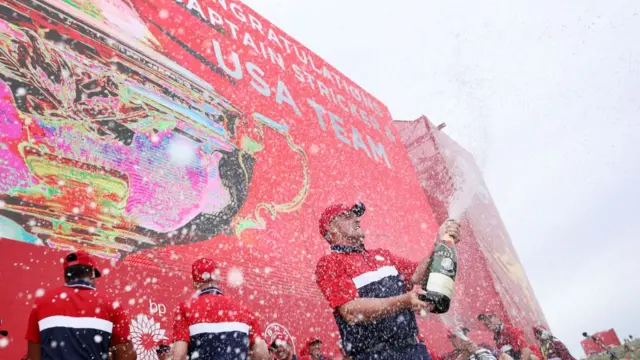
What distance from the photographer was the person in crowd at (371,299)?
2.10 metres

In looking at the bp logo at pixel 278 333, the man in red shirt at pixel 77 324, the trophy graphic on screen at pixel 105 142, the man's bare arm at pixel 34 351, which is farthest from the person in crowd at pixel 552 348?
the man's bare arm at pixel 34 351

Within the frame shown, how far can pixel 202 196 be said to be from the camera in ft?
19.5

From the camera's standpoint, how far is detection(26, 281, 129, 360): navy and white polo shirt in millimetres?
2531

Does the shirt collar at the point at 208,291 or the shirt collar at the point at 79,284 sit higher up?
the shirt collar at the point at 79,284

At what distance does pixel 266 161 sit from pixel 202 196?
1.60 meters

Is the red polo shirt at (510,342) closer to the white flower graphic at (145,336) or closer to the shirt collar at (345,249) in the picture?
the white flower graphic at (145,336)

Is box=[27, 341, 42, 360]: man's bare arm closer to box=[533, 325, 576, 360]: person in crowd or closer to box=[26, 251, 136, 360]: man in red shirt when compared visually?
box=[26, 251, 136, 360]: man in red shirt

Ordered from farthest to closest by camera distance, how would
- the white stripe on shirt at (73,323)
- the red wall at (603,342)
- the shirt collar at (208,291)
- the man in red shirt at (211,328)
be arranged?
the red wall at (603,342) < the shirt collar at (208,291) < the man in red shirt at (211,328) < the white stripe on shirt at (73,323)

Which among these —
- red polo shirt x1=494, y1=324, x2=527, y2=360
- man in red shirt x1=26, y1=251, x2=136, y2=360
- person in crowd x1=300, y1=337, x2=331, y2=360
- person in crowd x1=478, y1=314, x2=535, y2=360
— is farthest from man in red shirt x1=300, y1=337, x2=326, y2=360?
man in red shirt x1=26, y1=251, x2=136, y2=360

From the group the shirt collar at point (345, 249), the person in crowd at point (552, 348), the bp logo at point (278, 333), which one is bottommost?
the person in crowd at point (552, 348)

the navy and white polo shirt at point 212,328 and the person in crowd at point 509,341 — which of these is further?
the person in crowd at point 509,341

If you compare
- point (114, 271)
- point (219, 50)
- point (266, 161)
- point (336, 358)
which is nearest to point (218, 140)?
point (266, 161)

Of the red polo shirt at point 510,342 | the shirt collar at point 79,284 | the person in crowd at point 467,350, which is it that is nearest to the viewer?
the shirt collar at point 79,284

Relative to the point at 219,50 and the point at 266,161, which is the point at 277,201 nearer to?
the point at 266,161
